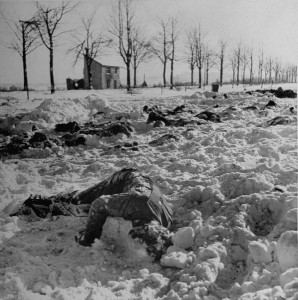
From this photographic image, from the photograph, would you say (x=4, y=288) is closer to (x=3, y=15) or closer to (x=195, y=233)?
(x=195, y=233)

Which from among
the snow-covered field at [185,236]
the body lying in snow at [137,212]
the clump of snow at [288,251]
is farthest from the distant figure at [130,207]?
the clump of snow at [288,251]

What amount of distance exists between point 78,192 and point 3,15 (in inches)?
114

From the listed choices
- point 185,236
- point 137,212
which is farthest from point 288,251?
point 137,212

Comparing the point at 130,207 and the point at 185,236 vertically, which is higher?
the point at 130,207

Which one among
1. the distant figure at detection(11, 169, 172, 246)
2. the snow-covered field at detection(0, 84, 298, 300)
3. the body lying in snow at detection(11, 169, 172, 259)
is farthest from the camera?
the distant figure at detection(11, 169, 172, 246)

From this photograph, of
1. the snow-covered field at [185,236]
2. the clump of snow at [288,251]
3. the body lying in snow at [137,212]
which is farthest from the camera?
the body lying in snow at [137,212]

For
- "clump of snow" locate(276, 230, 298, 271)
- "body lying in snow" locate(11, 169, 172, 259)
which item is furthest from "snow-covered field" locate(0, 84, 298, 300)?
"body lying in snow" locate(11, 169, 172, 259)

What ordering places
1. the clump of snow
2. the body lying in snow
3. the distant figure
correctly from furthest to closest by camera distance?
the distant figure, the body lying in snow, the clump of snow

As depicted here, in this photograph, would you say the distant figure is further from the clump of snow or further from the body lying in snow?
the clump of snow

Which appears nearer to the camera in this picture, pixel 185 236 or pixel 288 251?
pixel 288 251

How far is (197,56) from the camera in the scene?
31.5m

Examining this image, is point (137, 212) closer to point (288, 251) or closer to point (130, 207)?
point (130, 207)

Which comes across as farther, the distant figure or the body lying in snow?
the distant figure

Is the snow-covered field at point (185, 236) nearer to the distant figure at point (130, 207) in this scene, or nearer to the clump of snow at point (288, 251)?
the clump of snow at point (288, 251)
